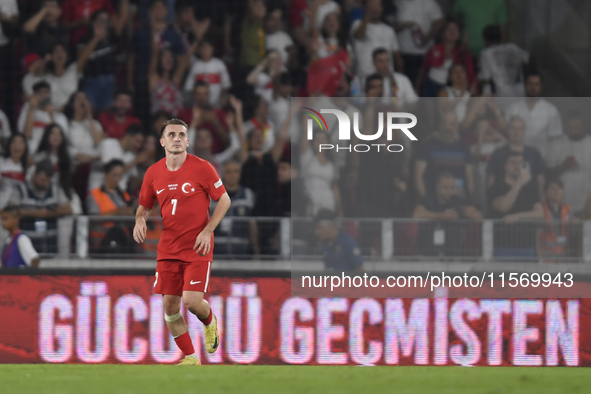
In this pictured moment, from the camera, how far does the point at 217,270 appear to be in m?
6.86

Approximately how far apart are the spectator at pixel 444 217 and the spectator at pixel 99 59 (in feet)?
10.6

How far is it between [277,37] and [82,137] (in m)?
2.10

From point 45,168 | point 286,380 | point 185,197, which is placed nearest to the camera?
point 286,380

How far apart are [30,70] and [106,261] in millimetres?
2390

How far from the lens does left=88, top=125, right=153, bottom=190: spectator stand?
805 cm

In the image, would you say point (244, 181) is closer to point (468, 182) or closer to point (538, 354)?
point (468, 182)

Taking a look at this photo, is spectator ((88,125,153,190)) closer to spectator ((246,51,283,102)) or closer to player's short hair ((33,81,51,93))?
player's short hair ((33,81,51,93))

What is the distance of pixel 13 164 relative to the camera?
804 centimetres

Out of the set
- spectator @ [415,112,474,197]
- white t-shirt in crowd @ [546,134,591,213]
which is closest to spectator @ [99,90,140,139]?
spectator @ [415,112,474,197]

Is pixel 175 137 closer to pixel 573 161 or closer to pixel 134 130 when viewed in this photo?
pixel 134 130

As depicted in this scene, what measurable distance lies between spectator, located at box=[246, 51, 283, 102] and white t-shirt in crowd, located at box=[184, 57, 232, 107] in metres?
0.24

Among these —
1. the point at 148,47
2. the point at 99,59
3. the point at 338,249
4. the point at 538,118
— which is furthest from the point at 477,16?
the point at 99,59

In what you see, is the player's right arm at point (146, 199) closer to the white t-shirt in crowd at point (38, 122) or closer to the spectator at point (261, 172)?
the spectator at point (261, 172)

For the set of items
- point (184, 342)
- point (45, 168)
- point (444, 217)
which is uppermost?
point (45, 168)
